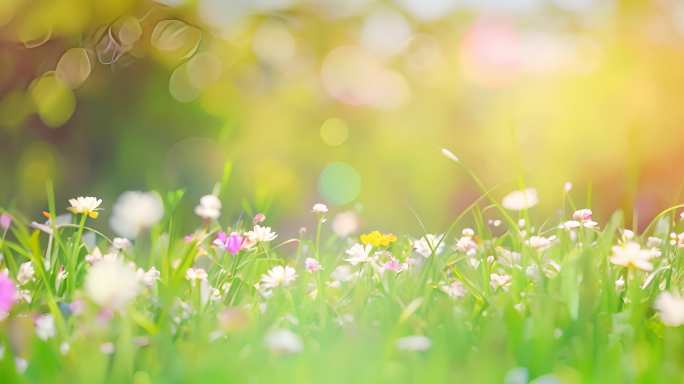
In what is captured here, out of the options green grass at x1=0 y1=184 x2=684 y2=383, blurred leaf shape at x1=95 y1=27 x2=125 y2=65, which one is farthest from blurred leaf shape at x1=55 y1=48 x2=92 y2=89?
green grass at x1=0 y1=184 x2=684 y2=383

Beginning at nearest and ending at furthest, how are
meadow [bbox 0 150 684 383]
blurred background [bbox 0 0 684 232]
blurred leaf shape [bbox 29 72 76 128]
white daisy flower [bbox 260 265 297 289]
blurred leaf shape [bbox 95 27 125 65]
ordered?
meadow [bbox 0 150 684 383]
white daisy flower [bbox 260 265 297 289]
blurred leaf shape [bbox 29 72 76 128]
blurred background [bbox 0 0 684 232]
blurred leaf shape [bbox 95 27 125 65]

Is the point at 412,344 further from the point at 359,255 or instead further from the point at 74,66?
the point at 74,66

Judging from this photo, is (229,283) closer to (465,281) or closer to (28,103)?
(465,281)

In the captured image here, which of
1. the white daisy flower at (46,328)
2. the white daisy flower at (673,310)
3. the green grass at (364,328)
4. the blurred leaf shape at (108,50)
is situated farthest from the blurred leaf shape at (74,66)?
the white daisy flower at (673,310)

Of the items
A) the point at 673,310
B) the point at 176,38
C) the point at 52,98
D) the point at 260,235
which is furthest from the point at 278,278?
the point at 176,38

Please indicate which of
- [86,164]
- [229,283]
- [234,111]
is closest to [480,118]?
[234,111]

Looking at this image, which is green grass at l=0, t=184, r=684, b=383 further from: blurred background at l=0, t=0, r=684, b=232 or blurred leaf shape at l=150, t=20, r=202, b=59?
blurred leaf shape at l=150, t=20, r=202, b=59
